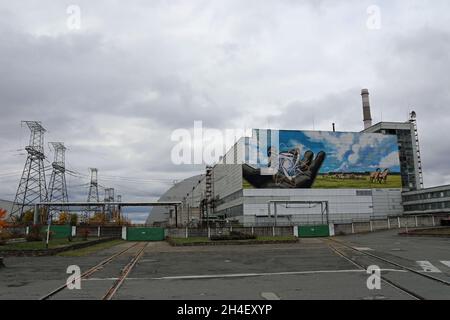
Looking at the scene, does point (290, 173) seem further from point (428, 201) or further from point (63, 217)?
point (63, 217)

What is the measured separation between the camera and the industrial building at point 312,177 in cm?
8031

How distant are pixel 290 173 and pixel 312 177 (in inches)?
189

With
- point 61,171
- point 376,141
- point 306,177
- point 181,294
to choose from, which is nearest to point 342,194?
point 306,177

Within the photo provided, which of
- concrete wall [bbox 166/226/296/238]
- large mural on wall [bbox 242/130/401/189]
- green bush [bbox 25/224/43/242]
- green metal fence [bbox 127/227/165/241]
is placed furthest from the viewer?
large mural on wall [bbox 242/130/401/189]

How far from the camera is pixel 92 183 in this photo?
13338cm

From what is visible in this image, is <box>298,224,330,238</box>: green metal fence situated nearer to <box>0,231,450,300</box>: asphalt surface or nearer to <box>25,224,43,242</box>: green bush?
<box>25,224,43,242</box>: green bush

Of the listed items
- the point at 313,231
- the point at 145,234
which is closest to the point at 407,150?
the point at 313,231

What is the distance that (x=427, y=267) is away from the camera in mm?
16000

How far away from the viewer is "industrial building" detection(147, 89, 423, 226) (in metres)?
80.3

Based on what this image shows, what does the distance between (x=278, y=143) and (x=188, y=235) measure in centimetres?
3662

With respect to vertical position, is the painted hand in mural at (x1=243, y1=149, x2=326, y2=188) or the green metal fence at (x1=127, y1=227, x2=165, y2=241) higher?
the painted hand in mural at (x1=243, y1=149, x2=326, y2=188)

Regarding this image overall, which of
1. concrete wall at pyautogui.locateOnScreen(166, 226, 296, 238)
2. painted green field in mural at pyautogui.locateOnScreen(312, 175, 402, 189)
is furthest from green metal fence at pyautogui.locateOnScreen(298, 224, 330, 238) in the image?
painted green field in mural at pyautogui.locateOnScreen(312, 175, 402, 189)
